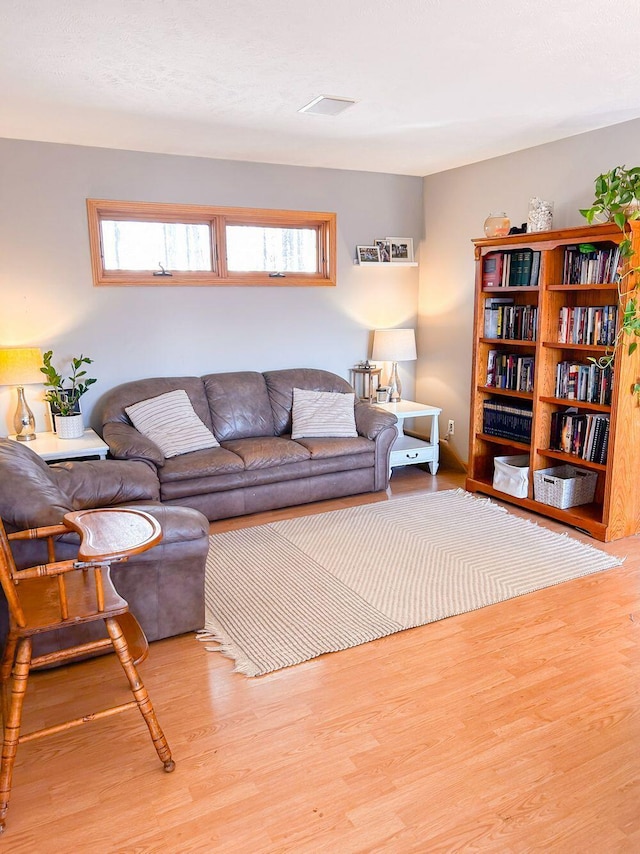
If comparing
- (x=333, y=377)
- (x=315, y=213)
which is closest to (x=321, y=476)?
(x=333, y=377)

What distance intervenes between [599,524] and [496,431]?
1050 millimetres

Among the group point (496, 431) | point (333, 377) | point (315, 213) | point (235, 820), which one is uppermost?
point (315, 213)

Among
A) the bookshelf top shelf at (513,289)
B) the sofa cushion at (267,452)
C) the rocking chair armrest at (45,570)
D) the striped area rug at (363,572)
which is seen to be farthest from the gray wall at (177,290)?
the rocking chair armrest at (45,570)

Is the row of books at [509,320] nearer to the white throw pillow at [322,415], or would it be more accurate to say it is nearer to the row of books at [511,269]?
the row of books at [511,269]

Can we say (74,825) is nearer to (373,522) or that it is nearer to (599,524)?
(373,522)

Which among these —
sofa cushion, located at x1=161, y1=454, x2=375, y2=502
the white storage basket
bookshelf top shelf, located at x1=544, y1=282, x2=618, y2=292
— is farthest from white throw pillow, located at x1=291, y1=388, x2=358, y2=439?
bookshelf top shelf, located at x1=544, y1=282, x2=618, y2=292

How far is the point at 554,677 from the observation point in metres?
2.47

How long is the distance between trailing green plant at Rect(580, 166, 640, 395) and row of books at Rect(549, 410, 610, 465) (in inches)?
12.3

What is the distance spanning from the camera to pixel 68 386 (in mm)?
4473

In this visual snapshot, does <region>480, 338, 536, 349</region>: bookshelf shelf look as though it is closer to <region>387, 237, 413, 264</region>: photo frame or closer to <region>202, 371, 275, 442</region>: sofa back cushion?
<region>387, 237, 413, 264</region>: photo frame

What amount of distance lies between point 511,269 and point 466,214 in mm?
1048

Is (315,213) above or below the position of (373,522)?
above

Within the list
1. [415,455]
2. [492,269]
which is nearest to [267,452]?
[415,455]

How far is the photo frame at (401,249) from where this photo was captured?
5504 mm
